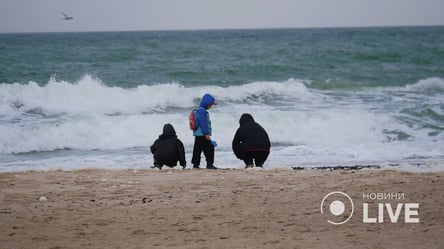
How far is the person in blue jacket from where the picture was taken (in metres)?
10.0

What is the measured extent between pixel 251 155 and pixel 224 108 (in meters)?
9.30

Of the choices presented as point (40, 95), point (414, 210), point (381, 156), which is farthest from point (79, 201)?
point (40, 95)

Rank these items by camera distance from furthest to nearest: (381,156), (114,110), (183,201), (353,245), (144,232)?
(114,110) → (381,156) → (183,201) → (144,232) → (353,245)

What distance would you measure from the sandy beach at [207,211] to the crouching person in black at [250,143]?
1.13m

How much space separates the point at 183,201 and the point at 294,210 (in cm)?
125

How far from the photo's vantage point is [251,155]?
1009 cm

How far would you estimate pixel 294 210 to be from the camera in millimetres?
6664

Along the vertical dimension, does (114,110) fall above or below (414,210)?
above

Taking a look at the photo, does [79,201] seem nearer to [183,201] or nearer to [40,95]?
[183,201]

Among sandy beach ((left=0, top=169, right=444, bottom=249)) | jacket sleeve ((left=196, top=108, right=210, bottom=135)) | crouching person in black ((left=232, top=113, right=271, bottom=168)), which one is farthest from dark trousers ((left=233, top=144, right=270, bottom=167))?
sandy beach ((left=0, top=169, right=444, bottom=249))

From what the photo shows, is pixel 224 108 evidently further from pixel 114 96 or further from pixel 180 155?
pixel 180 155

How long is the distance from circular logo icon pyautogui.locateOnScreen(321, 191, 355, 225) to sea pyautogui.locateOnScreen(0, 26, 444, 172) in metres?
2.87

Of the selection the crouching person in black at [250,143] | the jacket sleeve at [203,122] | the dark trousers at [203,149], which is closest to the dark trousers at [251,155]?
the crouching person in black at [250,143]

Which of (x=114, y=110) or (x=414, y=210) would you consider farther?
(x=114, y=110)
